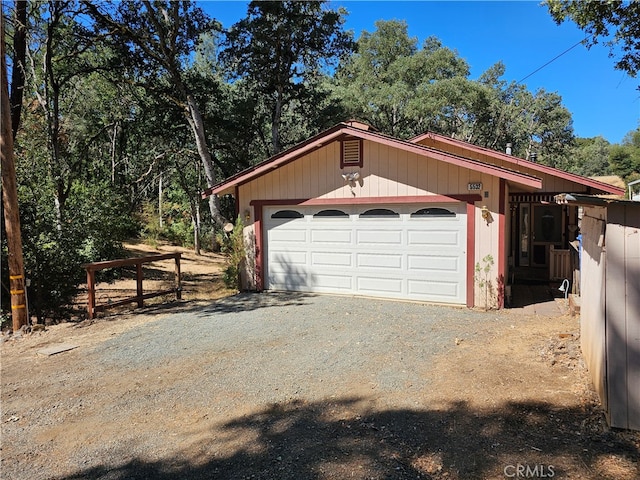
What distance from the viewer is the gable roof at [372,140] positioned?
24.1 feet

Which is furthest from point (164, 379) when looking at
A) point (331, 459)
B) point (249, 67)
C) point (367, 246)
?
point (249, 67)

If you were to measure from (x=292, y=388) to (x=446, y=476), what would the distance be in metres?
1.98

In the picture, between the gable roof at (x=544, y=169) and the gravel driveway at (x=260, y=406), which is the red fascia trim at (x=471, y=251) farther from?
the gable roof at (x=544, y=169)

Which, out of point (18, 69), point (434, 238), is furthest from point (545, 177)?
point (18, 69)

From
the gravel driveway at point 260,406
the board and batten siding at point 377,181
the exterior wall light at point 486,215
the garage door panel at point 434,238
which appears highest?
the board and batten siding at point 377,181

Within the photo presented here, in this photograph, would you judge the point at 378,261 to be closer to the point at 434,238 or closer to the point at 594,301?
the point at 434,238

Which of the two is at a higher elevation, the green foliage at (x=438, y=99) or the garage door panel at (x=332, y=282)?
the green foliage at (x=438, y=99)

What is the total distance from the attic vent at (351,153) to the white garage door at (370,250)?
937 millimetres

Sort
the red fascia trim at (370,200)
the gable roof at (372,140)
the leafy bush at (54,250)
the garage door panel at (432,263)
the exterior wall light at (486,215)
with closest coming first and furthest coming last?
the gable roof at (372,140)
the exterior wall light at (486,215)
the red fascia trim at (370,200)
the garage door panel at (432,263)
the leafy bush at (54,250)

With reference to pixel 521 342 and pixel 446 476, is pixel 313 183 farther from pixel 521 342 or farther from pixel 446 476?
pixel 446 476

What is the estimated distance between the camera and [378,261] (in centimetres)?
884

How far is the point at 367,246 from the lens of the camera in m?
8.94

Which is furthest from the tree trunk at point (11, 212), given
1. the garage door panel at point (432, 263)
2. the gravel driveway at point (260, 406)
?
the garage door panel at point (432, 263)

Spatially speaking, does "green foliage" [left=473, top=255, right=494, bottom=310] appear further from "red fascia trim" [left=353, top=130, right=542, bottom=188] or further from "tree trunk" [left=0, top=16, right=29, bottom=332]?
"tree trunk" [left=0, top=16, right=29, bottom=332]
